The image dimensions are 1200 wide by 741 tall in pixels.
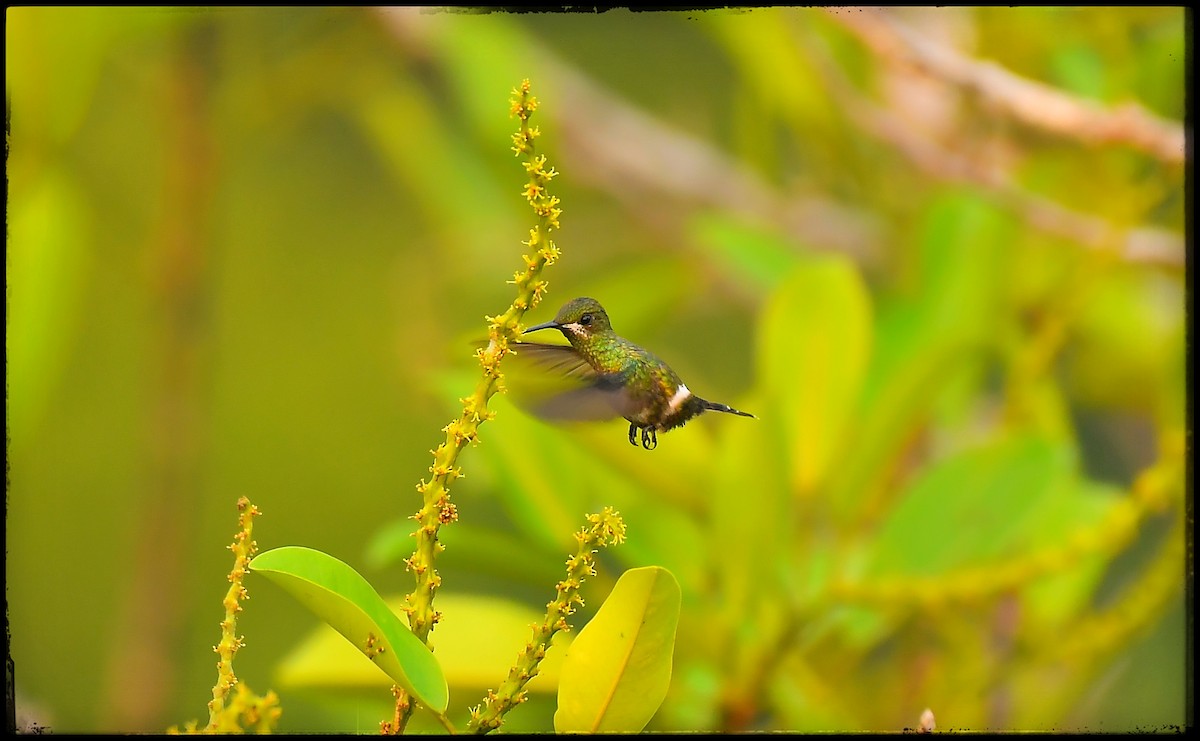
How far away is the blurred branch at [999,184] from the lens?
90cm

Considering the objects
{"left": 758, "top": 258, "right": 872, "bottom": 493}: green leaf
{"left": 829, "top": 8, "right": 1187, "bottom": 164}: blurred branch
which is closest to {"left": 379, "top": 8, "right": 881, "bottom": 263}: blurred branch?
{"left": 829, "top": 8, "right": 1187, "bottom": 164}: blurred branch

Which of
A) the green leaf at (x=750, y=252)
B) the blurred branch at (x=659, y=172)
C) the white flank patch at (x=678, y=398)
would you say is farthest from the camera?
the blurred branch at (x=659, y=172)

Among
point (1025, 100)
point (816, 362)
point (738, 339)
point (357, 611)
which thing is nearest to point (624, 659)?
point (357, 611)

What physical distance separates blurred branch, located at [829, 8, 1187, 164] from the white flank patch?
1.47ft

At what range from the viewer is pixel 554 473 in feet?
2.21

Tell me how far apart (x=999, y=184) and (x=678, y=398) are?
637 millimetres

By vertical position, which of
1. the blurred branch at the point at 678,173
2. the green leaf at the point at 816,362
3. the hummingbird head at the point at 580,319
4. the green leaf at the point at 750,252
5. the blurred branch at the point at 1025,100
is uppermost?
the blurred branch at the point at 678,173

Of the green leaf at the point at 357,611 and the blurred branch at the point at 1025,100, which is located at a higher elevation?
the blurred branch at the point at 1025,100

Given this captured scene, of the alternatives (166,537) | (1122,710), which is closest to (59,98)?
(166,537)

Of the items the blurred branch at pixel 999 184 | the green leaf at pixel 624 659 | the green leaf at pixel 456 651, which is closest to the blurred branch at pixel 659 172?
the blurred branch at pixel 999 184

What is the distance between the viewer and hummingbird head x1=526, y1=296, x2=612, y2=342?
0.43 metres

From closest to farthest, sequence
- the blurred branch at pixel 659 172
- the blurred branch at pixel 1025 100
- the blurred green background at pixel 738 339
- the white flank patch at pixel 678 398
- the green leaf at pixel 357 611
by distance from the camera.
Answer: the green leaf at pixel 357 611, the white flank patch at pixel 678 398, the blurred green background at pixel 738 339, the blurred branch at pixel 1025 100, the blurred branch at pixel 659 172

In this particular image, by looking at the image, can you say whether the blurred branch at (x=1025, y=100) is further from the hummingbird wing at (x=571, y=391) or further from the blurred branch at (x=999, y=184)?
the hummingbird wing at (x=571, y=391)

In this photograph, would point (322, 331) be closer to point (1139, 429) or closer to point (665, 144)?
point (665, 144)
